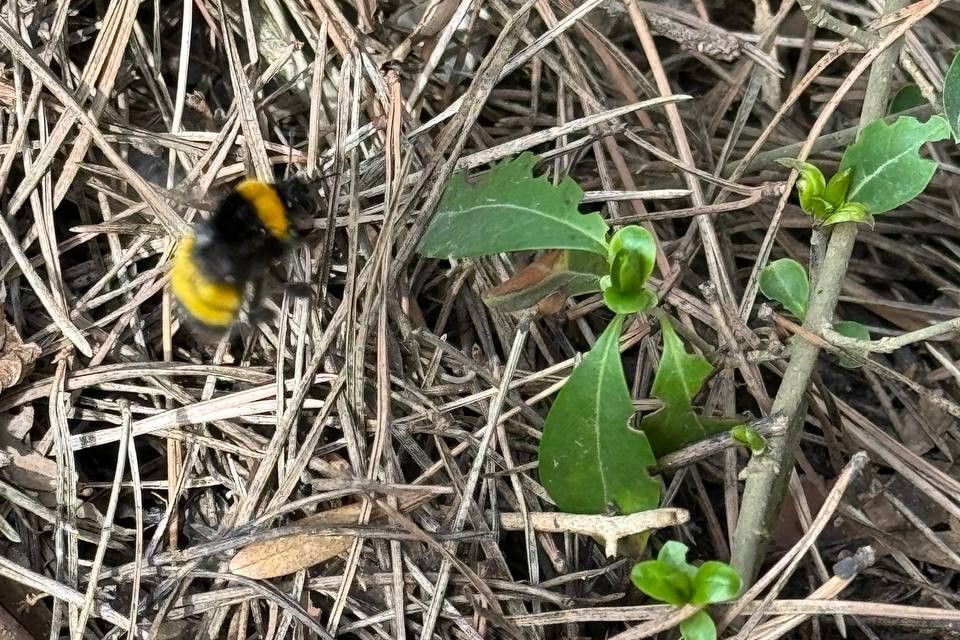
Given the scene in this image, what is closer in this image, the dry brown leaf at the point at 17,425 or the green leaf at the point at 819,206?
the green leaf at the point at 819,206

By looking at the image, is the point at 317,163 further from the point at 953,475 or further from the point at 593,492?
the point at 953,475

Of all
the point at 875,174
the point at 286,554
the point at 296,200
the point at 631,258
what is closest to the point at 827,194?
the point at 875,174

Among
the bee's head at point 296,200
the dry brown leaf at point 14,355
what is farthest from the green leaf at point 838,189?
the dry brown leaf at point 14,355

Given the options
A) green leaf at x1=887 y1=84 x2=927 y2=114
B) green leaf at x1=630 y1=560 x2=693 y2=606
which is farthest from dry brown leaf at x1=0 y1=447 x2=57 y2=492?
green leaf at x1=887 y1=84 x2=927 y2=114

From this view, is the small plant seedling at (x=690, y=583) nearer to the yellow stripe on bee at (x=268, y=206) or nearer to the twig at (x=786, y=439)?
the twig at (x=786, y=439)

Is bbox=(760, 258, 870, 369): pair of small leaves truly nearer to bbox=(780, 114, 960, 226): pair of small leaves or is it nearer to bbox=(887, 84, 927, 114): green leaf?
bbox=(780, 114, 960, 226): pair of small leaves

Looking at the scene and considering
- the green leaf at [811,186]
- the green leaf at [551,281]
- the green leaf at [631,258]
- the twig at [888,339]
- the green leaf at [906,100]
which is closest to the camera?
the twig at [888,339]

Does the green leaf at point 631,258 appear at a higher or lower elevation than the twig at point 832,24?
lower

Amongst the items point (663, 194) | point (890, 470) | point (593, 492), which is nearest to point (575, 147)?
point (663, 194)
